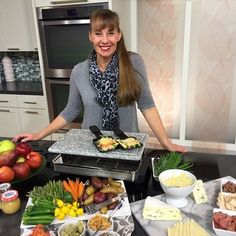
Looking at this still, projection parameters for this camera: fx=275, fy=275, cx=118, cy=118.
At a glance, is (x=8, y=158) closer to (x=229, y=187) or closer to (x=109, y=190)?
(x=109, y=190)

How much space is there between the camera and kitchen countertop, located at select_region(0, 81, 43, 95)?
9.67 feet

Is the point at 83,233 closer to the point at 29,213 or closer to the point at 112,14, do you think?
the point at 29,213

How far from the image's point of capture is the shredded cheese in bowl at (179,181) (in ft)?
3.25

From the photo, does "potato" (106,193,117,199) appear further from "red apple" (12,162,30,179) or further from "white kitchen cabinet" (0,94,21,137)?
"white kitchen cabinet" (0,94,21,137)

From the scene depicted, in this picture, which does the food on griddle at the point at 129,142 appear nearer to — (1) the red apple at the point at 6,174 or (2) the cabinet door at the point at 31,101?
(1) the red apple at the point at 6,174

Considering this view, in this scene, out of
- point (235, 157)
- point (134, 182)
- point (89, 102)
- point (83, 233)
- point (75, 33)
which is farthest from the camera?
point (75, 33)

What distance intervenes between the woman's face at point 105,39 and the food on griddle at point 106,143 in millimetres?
472

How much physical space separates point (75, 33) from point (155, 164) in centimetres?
179

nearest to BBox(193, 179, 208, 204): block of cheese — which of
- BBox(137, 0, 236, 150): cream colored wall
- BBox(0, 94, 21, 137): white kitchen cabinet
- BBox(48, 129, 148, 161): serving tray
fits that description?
BBox(48, 129, 148, 161): serving tray

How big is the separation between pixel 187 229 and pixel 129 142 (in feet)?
1.39

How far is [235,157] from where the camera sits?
53.4 inches

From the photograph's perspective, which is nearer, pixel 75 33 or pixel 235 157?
pixel 235 157

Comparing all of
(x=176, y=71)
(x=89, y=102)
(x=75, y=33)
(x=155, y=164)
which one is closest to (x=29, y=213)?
(x=155, y=164)

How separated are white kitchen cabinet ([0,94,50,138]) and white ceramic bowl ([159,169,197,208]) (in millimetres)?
2129
